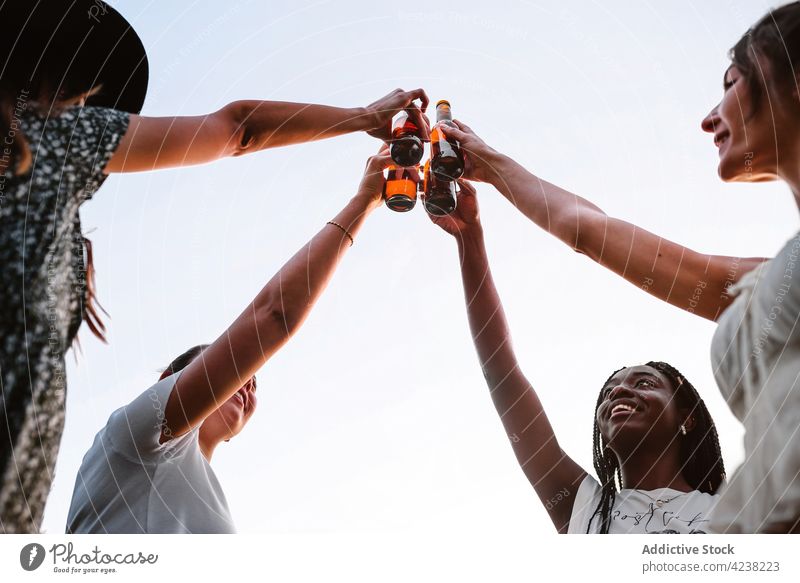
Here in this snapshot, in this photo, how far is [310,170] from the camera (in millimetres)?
1205

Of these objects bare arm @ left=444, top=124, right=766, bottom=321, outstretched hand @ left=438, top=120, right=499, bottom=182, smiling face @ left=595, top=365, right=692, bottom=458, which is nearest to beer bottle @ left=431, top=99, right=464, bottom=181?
A: outstretched hand @ left=438, top=120, right=499, bottom=182

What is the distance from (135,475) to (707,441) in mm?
875

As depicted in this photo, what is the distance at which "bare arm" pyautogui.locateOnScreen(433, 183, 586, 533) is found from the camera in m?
1.06

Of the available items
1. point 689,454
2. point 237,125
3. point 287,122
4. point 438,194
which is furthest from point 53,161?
point 689,454

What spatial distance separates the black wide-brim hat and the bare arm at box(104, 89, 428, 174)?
0.12m

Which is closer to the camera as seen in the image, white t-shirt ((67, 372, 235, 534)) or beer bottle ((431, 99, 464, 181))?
white t-shirt ((67, 372, 235, 534))

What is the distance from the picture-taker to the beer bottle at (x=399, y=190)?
1012 millimetres

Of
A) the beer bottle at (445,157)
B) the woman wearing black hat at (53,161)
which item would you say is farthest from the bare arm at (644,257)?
the woman wearing black hat at (53,161)

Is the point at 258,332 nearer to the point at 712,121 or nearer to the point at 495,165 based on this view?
the point at 495,165

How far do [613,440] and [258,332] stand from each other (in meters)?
0.62

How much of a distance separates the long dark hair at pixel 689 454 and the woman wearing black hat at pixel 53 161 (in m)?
0.75

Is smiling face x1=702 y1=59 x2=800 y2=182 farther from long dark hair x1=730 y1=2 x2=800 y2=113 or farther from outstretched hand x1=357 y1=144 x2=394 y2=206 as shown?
outstretched hand x1=357 y1=144 x2=394 y2=206

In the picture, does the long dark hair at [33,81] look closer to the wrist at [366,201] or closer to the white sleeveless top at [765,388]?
the wrist at [366,201]

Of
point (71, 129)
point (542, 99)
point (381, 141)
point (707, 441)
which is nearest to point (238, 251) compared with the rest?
point (381, 141)
